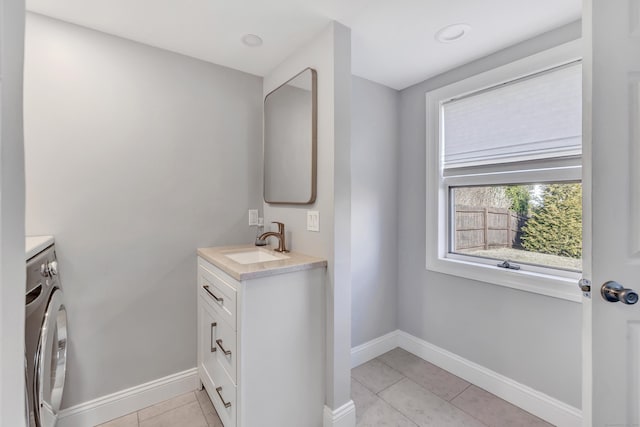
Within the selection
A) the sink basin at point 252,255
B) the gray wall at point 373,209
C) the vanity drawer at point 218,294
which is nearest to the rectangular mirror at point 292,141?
the sink basin at point 252,255

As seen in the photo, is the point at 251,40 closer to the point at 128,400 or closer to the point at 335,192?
the point at 335,192

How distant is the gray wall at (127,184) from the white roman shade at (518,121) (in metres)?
1.61

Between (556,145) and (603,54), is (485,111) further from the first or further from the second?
(603,54)

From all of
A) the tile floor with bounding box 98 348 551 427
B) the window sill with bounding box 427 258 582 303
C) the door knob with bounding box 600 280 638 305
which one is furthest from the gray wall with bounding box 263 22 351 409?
the door knob with bounding box 600 280 638 305

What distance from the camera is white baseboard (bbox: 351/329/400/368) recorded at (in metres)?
2.24

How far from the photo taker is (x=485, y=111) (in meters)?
1.96

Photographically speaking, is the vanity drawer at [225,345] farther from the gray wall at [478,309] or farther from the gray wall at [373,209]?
the gray wall at [478,309]

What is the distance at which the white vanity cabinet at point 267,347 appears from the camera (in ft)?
4.37

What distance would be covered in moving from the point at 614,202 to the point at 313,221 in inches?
51.1

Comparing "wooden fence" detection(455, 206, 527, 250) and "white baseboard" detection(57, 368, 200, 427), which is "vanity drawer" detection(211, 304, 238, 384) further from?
"wooden fence" detection(455, 206, 527, 250)

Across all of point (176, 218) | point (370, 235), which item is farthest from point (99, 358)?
point (370, 235)

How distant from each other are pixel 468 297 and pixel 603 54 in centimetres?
159

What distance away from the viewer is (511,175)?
1833mm

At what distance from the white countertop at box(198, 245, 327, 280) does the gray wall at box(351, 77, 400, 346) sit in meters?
0.70
